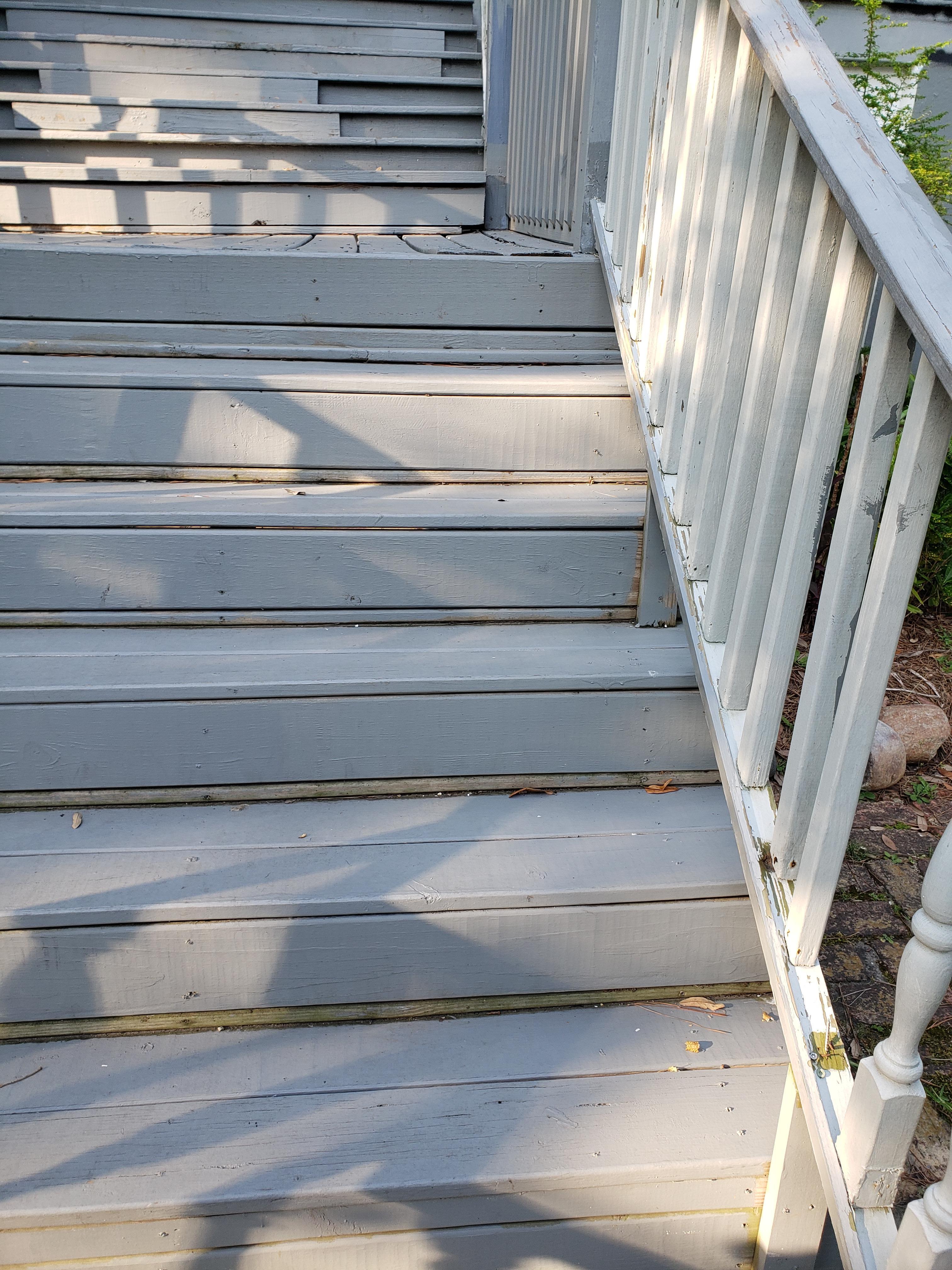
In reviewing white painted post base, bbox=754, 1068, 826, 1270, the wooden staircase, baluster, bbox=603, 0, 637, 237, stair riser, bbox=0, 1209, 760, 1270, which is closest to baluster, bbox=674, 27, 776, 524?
the wooden staircase

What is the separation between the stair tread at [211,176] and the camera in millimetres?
2883

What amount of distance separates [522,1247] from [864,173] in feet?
4.48

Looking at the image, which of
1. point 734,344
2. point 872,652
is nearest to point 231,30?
point 734,344

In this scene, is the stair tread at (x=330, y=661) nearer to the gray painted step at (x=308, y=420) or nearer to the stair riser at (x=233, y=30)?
the gray painted step at (x=308, y=420)

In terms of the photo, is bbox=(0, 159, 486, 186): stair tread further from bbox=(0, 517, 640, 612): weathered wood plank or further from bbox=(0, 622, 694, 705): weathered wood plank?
bbox=(0, 622, 694, 705): weathered wood plank

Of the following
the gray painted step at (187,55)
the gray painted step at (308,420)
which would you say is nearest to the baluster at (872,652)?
the gray painted step at (308,420)

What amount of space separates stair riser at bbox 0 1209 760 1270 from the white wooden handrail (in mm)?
357

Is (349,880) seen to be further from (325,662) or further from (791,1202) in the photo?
(791,1202)

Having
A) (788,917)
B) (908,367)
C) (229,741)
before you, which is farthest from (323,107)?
(788,917)

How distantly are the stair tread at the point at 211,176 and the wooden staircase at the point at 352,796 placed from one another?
0.85 m

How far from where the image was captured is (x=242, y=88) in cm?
354

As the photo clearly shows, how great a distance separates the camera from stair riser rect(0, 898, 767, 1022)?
1324 millimetres

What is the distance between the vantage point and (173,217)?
2.97 metres

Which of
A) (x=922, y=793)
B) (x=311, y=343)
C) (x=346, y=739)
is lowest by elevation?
(x=922, y=793)
